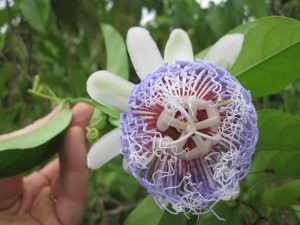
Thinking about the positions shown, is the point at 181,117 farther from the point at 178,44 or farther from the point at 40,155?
the point at 40,155

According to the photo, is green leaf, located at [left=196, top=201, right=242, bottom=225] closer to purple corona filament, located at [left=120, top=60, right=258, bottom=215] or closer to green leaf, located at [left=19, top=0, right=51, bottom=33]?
purple corona filament, located at [left=120, top=60, right=258, bottom=215]

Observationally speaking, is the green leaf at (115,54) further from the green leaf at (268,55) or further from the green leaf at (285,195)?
the green leaf at (285,195)

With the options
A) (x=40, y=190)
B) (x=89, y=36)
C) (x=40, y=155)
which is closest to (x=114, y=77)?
(x=40, y=155)

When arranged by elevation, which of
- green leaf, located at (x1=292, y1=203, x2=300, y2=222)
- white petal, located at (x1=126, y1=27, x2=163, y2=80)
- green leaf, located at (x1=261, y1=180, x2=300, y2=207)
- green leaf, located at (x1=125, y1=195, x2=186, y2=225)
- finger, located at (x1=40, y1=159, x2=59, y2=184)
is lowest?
green leaf, located at (x1=261, y1=180, x2=300, y2=207)

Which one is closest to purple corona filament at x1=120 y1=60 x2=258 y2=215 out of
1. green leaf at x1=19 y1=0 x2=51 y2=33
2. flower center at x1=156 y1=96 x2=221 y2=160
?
flower center at x1=156 y1=96 x2=221 y2=160

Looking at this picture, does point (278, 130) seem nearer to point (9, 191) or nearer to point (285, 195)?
point (285, 195)

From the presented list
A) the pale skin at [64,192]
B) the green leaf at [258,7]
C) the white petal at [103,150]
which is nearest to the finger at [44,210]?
the pale skin at [64,192]

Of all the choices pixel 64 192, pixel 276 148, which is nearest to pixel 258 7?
pixel 276 148
